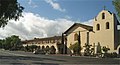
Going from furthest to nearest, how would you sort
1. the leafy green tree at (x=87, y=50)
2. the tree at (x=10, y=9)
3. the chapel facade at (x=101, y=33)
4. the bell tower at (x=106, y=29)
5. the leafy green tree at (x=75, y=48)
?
the leafy green tree at (x=75, y=48), the leafy green tree at (x=87, y=50), the chapel facade at (x=101, y=33), the bell tower at (x=106, y=29), the tree at (x=10, y=9)

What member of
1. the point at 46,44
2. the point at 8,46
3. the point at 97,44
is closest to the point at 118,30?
the point at 97,44

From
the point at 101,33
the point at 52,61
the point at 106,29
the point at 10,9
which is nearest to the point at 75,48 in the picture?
the point at 101,33

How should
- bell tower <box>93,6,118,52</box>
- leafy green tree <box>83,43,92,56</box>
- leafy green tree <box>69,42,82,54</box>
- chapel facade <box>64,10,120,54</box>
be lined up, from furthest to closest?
leafy green tree <box>69,42,82,54</box> < leafy green tree <box>83,43,92,56</box> < chapel facade <box>64,10,120,54</box> < bell tower <box>93,6,118,52</box>

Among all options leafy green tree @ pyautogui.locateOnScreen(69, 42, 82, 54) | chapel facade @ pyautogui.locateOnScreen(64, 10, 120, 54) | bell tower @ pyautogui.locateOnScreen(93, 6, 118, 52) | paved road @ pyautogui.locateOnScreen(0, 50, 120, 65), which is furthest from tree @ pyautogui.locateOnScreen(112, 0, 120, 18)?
leafy green tree @ pyautogui.locateOnScreen(69, 42, 82, 54)

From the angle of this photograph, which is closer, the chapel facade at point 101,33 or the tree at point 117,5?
the tree at point 117,5

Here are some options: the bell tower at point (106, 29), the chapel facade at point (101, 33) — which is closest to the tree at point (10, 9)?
the chapel facade at point (101, 33)

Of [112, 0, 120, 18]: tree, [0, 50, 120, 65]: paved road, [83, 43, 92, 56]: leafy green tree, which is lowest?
[0, 50, 120, 65]: paved road

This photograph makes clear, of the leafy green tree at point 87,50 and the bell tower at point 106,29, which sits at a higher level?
the bell tower at point 106,29

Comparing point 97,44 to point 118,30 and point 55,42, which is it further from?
point 55,42

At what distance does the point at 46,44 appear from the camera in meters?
100

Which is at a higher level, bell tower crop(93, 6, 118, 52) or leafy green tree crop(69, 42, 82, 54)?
bell tower crop(93, 6, 118, 52)

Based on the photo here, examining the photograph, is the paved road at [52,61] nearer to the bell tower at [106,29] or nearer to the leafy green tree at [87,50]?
the bell tower at [106,29]

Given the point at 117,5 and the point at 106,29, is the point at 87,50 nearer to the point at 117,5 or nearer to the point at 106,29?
the point at 106,29

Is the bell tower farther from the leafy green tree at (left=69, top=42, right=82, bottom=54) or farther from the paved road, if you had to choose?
the paved road
